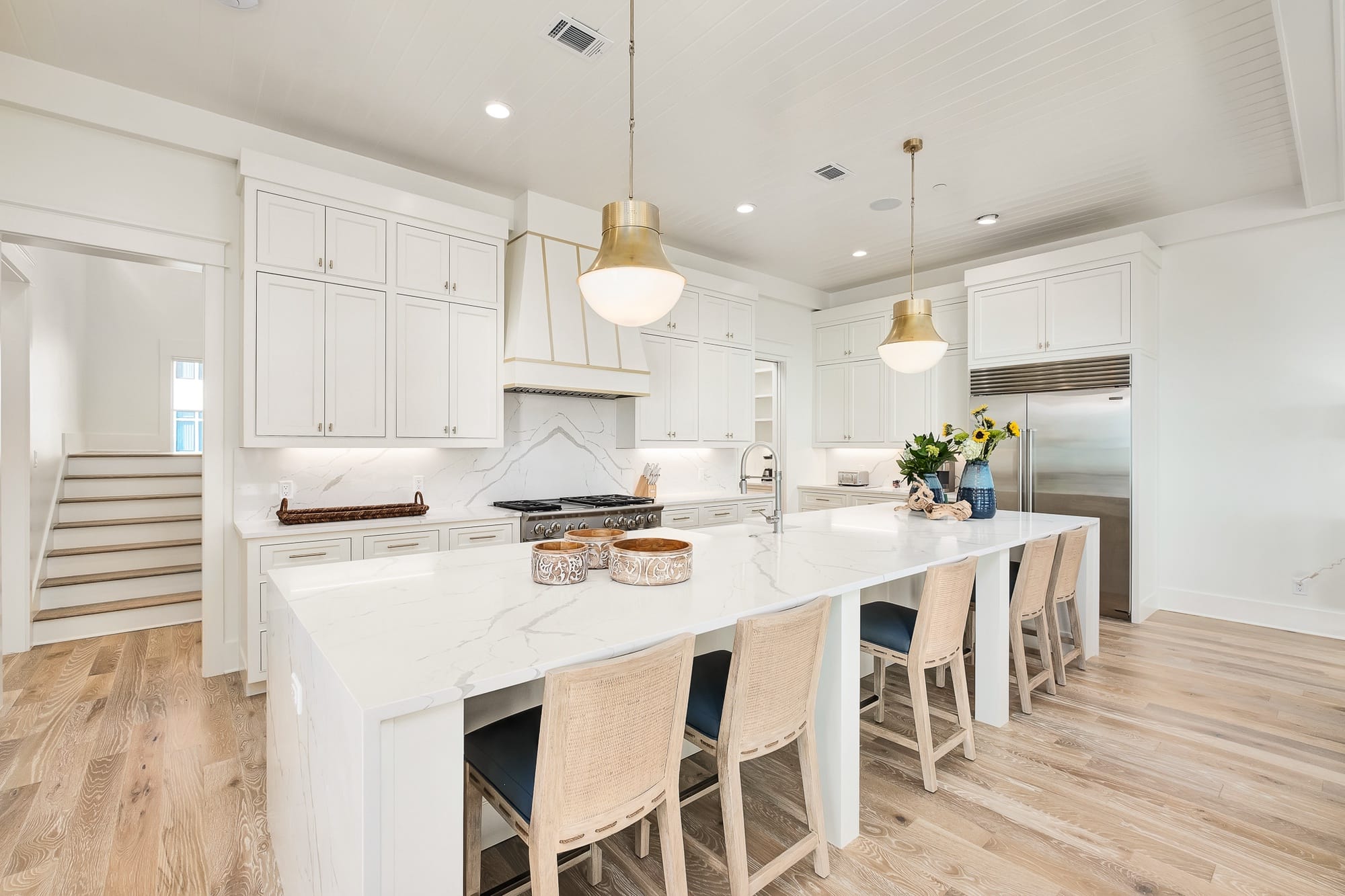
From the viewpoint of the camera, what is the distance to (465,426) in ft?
12.5

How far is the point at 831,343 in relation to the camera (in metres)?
6.39

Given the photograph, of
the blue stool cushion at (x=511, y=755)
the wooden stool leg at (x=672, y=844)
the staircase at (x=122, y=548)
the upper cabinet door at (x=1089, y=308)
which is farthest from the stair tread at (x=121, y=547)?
the upper cabinet door at (x=1089, y=308)

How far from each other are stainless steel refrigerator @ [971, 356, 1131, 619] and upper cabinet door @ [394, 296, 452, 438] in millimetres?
4177

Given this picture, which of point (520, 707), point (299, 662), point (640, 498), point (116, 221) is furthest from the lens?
point (640, 498)

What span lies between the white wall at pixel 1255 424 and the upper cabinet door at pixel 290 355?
5794mm

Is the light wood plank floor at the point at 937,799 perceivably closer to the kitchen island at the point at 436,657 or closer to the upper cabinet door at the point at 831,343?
the kitchen island at the point at 436,657

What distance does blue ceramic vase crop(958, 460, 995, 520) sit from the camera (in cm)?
348

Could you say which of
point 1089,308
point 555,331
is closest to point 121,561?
point 555,331

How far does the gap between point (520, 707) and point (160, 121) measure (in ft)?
11.3

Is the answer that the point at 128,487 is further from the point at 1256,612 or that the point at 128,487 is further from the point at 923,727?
the point at 1256,612

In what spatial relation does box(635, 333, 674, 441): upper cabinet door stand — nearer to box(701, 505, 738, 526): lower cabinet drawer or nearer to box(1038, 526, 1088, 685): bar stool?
box(701, 505, 738, 526): lower cabinet drawer

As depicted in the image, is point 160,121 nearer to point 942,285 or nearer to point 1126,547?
point 942,285

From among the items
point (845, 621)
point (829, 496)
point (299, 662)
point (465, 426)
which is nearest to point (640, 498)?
point (465, 426)

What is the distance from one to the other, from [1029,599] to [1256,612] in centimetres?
275
